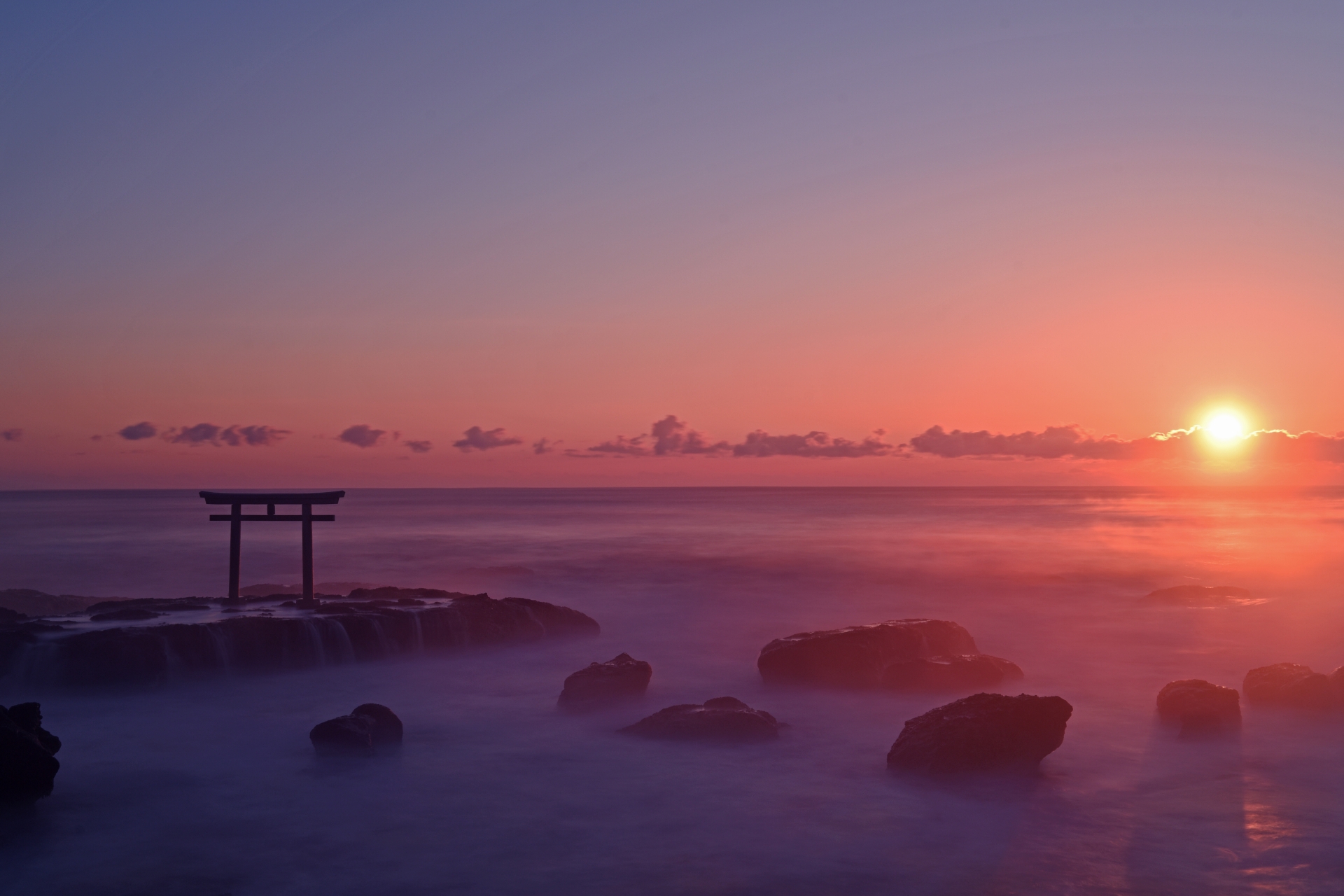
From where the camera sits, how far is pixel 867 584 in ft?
116

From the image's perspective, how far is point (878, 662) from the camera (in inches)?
657

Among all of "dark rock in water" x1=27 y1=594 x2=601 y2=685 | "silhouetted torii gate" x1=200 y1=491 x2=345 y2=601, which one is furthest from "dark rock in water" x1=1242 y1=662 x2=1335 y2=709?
"silhouetted torii gate" x1=200 y1=491 x2=345 y2=601

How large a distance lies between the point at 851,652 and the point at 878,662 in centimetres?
53

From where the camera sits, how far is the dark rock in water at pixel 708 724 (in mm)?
13125

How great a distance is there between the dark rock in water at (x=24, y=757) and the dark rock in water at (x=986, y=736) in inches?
387

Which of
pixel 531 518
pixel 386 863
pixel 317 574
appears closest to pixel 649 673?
pixel 386 863

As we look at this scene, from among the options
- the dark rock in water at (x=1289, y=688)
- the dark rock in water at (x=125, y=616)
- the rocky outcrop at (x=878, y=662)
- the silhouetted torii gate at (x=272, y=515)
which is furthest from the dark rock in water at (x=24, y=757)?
the dark rock in water at (x=1289, y=688)

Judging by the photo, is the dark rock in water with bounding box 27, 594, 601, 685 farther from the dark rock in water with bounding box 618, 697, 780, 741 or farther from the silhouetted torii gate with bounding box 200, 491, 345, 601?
the dark rock in water with bounding box 618, 697, 780, 741

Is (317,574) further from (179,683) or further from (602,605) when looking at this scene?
(179,683)

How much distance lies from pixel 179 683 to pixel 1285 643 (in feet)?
75.6

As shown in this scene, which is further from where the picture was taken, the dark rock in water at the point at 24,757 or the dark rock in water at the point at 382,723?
the dark rock in water at the point at 382,723

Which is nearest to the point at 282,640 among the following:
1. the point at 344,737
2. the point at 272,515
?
the point at 344,737

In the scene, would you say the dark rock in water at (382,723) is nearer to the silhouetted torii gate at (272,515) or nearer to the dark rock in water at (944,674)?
the dark rock in water at (944,674)

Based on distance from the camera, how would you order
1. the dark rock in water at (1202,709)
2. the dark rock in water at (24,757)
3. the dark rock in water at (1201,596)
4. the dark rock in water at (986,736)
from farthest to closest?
the dark rock in water at (1201,596)
the dark rock in water at (1202,709)
the dark rock in water at (986,736)
the dark rock in water at (24,757)
